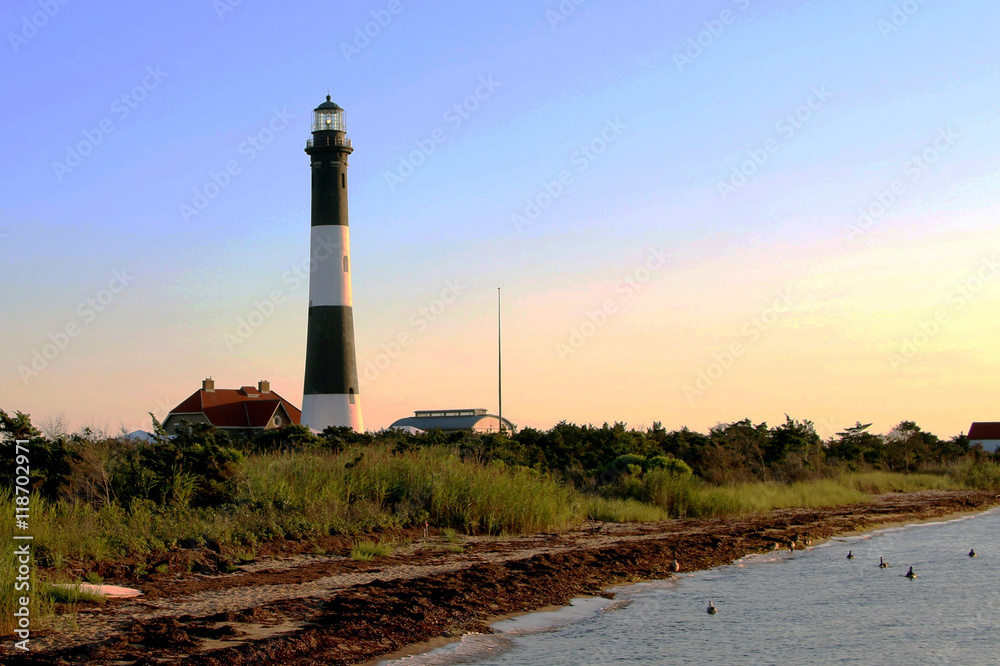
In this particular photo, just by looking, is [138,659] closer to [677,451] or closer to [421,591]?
[421,591]

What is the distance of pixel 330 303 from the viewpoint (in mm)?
38062

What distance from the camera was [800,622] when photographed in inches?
469

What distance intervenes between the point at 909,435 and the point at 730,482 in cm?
2594

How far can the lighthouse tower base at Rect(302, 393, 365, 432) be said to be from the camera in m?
38.2

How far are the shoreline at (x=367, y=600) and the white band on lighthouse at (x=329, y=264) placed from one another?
21513 mm

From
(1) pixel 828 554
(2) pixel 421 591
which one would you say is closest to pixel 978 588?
(1) pixel 828 554

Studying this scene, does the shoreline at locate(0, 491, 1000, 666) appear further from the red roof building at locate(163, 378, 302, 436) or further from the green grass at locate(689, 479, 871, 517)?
the red roof building at locate(163, 378, 302, 436)

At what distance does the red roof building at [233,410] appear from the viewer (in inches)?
1988

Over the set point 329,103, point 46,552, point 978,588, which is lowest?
point 978,588

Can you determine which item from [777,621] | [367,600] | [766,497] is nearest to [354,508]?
[367,600]

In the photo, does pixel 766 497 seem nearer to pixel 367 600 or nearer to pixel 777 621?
pixel 777 621

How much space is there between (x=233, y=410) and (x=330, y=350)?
15.7 metres

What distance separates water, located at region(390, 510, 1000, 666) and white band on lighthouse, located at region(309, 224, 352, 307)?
24.4 metres

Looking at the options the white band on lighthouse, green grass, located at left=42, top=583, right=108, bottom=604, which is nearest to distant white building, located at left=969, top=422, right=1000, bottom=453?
the white band on lighthouse
